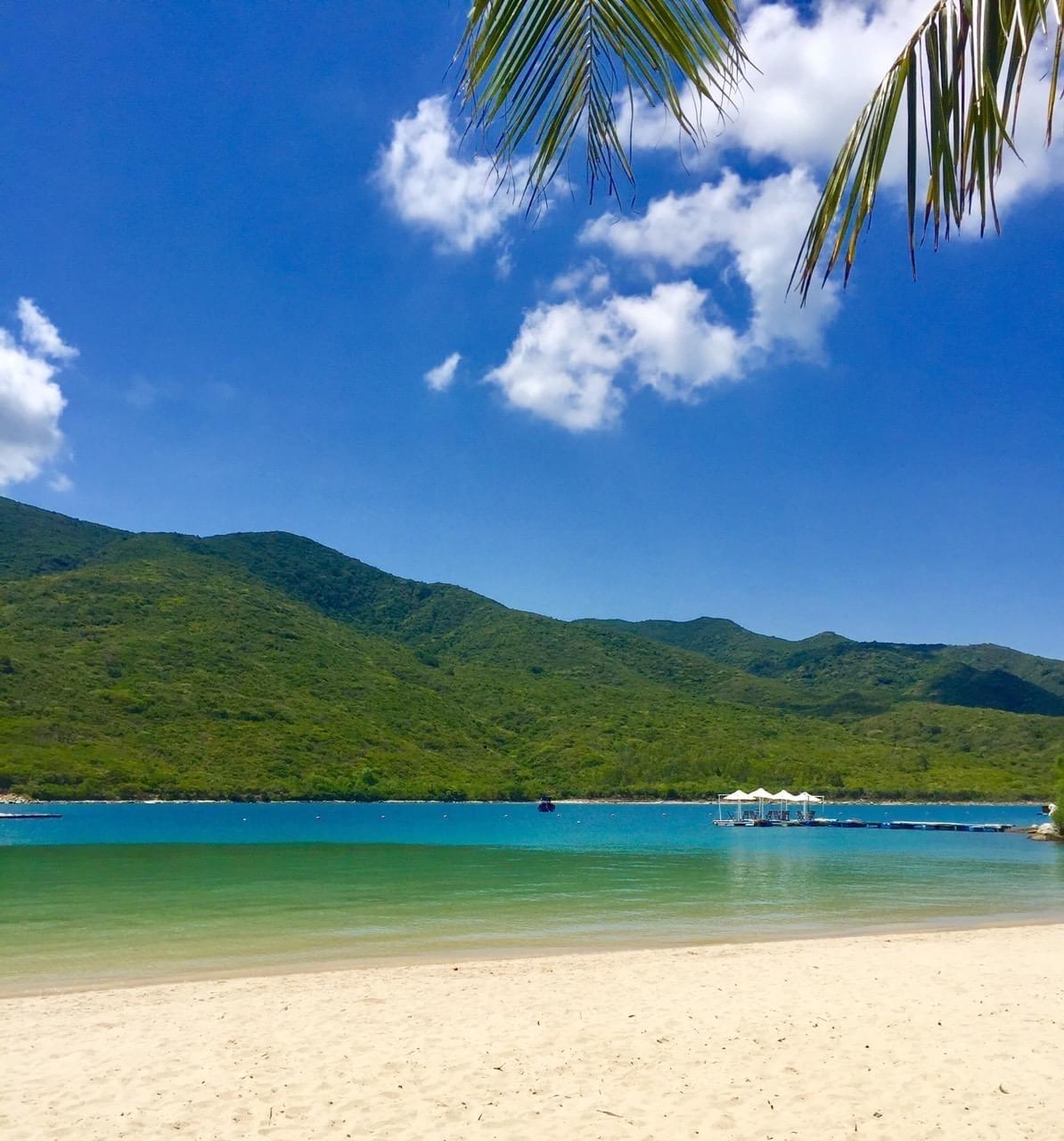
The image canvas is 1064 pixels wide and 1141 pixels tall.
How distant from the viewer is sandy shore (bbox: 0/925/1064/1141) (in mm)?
7000

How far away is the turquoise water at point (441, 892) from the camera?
18781 mm

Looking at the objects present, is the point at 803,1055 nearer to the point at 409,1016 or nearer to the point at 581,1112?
the point at 581,1112

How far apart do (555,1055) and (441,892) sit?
21.5 m

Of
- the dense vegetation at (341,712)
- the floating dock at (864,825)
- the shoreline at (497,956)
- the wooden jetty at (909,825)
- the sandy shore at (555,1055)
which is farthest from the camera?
the dense vegetation at (341,712)

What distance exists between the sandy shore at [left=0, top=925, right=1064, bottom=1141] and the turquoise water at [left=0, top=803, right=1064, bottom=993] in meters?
4.68

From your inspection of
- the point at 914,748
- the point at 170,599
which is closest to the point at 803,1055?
the point at 170,599

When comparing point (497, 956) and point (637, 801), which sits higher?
point (637, 801)

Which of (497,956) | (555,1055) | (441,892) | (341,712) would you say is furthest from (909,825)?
(555,1055)

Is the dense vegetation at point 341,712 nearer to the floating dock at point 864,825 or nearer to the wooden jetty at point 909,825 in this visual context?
the floating dock at point 864,825

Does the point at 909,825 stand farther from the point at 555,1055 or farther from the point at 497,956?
the point at 555,1055

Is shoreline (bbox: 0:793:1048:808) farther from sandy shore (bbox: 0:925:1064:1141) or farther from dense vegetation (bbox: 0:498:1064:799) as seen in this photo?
sandy shore (bbox: 0:925:1064:1141)

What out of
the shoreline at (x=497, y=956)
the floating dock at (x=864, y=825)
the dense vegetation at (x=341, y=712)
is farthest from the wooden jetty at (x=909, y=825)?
the shoreline at (x=497, y=956)

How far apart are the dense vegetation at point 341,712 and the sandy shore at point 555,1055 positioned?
8768cm

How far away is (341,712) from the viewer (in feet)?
409
